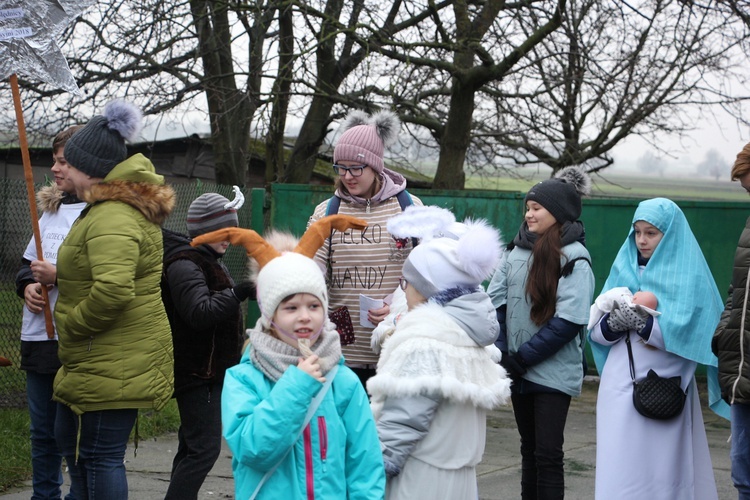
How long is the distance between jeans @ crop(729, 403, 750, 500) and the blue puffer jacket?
2.12m

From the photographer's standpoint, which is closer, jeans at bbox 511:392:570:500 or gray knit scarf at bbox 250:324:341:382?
gray knit scarf at bbox 250:324:341:382

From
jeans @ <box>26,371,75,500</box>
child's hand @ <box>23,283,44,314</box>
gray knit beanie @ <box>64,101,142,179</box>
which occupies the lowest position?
jeans @ <box>26,371,75,500</box>

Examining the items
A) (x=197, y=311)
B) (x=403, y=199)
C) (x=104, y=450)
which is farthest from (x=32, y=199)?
(x=403, y=199)

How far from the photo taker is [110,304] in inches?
147

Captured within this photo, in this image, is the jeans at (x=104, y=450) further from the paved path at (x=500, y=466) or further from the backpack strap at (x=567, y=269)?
the backpack strap at (x=567, y=269)

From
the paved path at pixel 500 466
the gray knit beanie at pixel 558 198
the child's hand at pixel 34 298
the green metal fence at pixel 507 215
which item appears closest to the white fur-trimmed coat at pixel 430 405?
the gray knit beanie at pixel 558 198

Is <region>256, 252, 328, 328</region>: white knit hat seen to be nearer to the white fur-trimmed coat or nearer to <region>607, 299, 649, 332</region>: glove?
the white fur-trimmed coat

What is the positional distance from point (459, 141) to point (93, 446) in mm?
7998

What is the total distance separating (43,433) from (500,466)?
10.6 feet

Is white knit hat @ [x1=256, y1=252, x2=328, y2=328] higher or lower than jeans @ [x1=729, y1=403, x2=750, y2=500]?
higher

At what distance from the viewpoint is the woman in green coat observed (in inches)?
149

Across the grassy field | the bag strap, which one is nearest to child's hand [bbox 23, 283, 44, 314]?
the bag strap

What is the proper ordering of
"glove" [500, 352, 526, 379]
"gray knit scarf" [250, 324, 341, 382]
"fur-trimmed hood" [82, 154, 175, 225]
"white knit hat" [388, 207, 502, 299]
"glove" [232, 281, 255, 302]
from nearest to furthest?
1. "gray knit scarf" [250, 324, 341, 382]
2. "white knit hat" [388, 207, 502, 299]
3. "fur-trimmed hood" [82, 154, 175, 225]
4. "glove" [232, 281, 255, 302]
5. "glove" [500, 352, 526, 379]

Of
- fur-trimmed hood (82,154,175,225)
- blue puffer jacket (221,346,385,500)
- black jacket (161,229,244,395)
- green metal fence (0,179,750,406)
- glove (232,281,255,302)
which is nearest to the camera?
blue puffer jacket (221,346,385,500)
